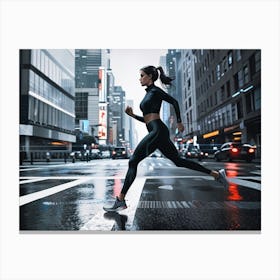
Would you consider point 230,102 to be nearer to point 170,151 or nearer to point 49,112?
point 170,151

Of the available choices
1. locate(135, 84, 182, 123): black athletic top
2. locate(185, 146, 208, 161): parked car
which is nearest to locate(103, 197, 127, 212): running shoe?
locate(135, 84, 182, 123): black athletic top

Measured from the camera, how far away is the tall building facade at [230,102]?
1240cm

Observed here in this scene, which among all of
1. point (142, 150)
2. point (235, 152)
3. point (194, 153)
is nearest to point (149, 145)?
point (142, 150)

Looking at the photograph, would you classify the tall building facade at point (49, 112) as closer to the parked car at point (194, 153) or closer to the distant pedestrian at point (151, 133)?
the parked car at point (194, 153)

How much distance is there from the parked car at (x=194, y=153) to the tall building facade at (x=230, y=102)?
732 mm

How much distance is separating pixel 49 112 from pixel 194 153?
43.1 feet

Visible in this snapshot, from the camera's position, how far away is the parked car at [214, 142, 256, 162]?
1160cm

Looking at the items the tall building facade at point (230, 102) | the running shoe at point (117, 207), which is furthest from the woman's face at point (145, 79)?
the tall building facade at point (230, 102)

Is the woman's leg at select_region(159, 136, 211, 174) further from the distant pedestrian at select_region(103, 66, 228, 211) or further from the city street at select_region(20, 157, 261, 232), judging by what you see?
the city street at select_region(20, 157, 261, 232)

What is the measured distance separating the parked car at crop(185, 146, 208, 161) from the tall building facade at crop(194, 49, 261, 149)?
0.73 m

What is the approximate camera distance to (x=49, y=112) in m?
19.9
